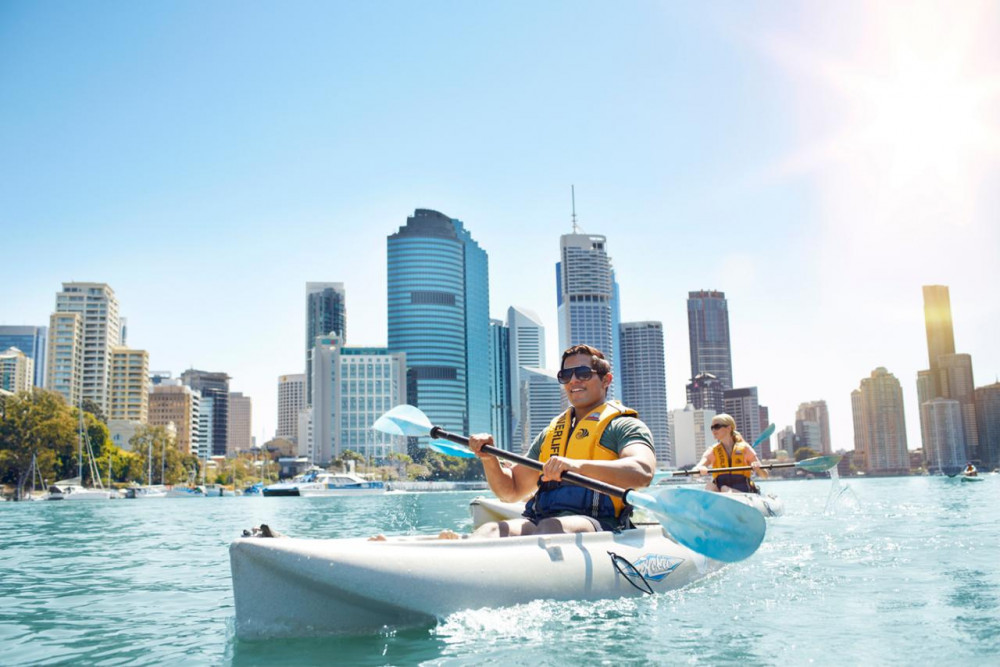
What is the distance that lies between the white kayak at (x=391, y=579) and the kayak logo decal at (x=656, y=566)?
44cm

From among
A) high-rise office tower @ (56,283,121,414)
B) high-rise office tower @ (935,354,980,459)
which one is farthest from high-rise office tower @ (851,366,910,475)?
high-rise office tower @ (56,283,121,414)

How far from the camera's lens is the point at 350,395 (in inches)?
5507

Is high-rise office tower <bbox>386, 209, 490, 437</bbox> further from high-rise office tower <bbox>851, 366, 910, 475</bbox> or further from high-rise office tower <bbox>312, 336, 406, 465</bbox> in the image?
high-rise office tower <bbox>851, 366, 910, 475</bbox>

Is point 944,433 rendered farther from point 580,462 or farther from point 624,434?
point 580,462

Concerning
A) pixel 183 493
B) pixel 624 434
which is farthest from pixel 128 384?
pixel 624 434

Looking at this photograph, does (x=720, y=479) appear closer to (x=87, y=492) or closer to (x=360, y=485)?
(x=87, y=492)

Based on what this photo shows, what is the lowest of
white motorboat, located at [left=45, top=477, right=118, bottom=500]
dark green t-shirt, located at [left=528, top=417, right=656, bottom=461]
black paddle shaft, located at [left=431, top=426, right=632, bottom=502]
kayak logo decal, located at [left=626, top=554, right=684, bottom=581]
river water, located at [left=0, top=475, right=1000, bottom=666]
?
Result: white motorboat, located at [left=45, top=477, right=118, bottom=500]

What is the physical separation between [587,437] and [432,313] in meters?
140

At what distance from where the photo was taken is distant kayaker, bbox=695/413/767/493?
13.4 metres

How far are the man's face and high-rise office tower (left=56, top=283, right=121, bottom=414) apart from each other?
154 meters

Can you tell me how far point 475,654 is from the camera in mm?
4465

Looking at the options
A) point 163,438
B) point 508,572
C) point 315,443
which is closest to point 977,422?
point 315,443

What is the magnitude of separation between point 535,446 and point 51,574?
6269mm

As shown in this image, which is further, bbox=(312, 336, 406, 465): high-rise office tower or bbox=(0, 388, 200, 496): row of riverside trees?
bbox=(312, 336, 406, 465): high-rise office tower
